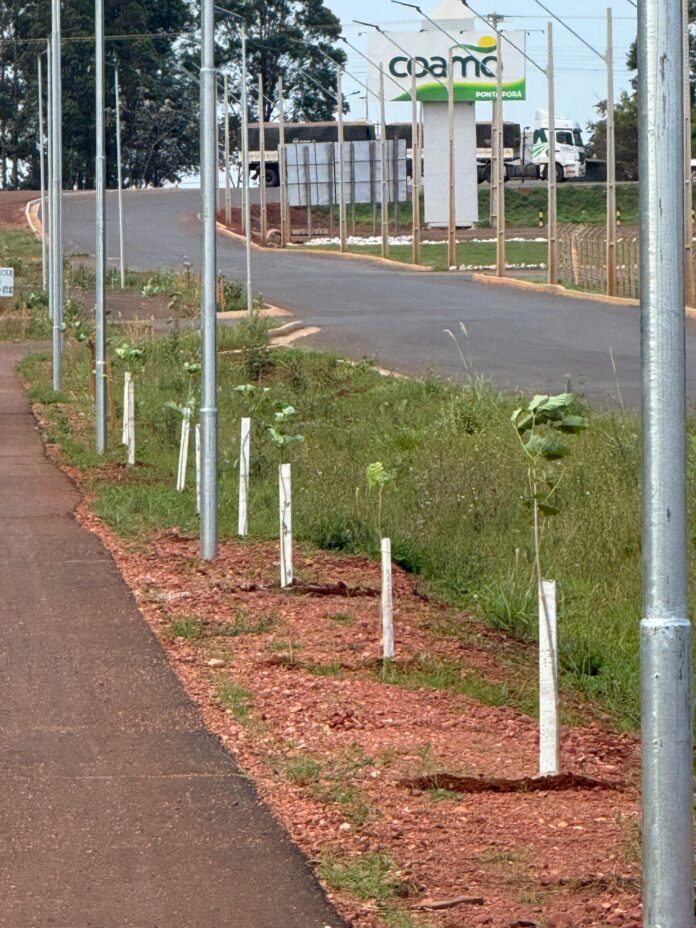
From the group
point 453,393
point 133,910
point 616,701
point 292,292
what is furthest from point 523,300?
point 133,910

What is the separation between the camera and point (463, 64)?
62031mm

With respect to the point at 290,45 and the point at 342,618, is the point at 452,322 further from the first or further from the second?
the point at 290,45

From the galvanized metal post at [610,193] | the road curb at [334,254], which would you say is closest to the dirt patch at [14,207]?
the road curb at [334,254]

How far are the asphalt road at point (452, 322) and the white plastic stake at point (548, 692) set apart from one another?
9.21 metres

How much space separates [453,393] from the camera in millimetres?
18672

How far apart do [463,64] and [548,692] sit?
57.9 m

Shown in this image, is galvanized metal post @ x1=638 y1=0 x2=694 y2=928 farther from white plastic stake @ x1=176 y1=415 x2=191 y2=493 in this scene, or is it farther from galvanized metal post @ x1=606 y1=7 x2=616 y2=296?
galvanized metal post @ x1=606 y1=7 x2=616 y2=296

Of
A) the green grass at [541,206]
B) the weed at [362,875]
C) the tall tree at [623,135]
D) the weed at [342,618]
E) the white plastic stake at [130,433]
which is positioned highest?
the tall tree at [623,135]

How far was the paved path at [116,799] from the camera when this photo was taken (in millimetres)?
5062

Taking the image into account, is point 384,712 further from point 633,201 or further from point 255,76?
point 255,76

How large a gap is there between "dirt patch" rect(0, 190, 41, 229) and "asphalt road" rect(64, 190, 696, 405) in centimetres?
1551

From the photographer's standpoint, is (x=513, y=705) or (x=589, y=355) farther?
(x=589, y=355)

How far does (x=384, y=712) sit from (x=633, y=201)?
62363 millimetres

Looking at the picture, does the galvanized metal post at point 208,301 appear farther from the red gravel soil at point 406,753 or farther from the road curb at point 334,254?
→ the road curb at point 334,254
